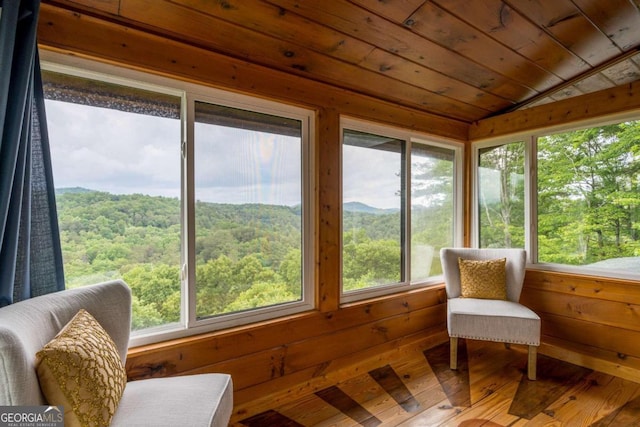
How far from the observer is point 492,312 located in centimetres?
242

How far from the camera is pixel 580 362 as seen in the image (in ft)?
8.43

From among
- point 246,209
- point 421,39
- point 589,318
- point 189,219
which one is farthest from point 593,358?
point 189,219

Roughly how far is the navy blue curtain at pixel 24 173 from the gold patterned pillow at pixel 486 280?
284cm

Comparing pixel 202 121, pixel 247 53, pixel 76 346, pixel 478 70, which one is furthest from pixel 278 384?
pixel 478 70

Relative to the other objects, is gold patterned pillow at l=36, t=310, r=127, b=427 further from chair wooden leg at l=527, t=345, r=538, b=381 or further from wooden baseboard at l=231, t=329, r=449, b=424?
chair wooden leg at l=527, t=345, r=538, b=381

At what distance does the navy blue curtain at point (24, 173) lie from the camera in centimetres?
123

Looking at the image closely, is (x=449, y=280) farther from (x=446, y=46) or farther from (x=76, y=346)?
(x=76, y=346)

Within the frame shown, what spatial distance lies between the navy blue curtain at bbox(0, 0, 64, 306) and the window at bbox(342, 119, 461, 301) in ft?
5.84

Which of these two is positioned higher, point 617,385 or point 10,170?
point 10,170

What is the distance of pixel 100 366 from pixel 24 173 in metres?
0.86

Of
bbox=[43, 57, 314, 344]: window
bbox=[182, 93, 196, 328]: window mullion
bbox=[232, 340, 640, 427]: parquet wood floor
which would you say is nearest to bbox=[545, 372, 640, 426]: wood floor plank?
bbox=[232, 340, 640, 427]: parquet wood floor

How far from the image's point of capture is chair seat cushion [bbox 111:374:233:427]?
3.67 feet

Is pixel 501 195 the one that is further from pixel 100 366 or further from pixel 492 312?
pixel 100 366

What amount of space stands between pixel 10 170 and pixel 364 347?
2333mm
